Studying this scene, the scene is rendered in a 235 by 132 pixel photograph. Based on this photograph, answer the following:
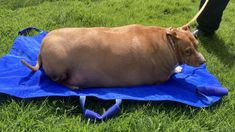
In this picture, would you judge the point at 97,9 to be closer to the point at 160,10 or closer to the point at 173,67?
the point at 160,10

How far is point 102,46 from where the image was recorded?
4.34 metres

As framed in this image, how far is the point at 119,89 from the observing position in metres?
4.40

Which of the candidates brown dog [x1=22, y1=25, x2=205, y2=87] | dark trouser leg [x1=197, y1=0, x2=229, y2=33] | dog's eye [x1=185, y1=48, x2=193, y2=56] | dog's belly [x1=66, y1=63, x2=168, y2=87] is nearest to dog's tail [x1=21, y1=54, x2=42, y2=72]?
brown dog [x1=22, y1=25, x2=205, y2=87]

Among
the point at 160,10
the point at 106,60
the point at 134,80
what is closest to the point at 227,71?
the point at 134,80

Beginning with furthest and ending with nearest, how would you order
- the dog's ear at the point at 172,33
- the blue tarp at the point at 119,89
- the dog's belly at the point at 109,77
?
the dog's ear at the point at 172,33
the dog's belly at the point at 109,77
the blue tarp at the point at 119,89

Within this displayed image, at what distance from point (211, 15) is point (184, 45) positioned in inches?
85.1

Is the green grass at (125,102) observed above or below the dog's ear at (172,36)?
below

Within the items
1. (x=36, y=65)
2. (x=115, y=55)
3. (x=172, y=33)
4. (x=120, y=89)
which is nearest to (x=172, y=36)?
(x=172, y=33)

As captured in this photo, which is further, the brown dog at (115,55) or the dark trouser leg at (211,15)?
the dark trouser leg at (211,15)

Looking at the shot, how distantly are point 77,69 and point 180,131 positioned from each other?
1.25 meters

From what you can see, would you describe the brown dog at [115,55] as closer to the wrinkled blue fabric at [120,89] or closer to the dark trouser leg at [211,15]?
the wrinkled blue fabric at [120,89]

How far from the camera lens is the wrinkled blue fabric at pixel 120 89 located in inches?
166

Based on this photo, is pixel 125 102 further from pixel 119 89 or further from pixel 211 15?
pixel 211 15

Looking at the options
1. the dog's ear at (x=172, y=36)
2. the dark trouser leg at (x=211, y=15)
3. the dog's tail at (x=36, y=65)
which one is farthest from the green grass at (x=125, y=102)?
the dog's ear at (x=172, y=36)
